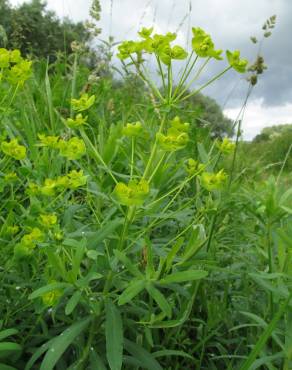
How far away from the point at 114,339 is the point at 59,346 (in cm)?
11

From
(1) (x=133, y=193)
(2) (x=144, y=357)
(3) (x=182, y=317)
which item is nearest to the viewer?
(1) (x=133, y=193)

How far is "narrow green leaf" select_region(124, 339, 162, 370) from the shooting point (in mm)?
1092

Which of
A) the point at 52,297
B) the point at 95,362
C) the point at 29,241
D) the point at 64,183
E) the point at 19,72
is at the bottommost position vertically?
the point at 95,362

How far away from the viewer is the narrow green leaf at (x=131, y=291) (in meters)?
0.98

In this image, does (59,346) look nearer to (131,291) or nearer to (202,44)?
(131,291)

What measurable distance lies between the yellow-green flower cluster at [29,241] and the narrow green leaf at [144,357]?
11.8 inches

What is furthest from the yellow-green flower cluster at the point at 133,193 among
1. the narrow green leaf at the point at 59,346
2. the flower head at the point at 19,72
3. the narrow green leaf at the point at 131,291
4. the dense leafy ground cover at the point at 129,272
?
the flower head at the point at 19,72

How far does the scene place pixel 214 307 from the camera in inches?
53.1

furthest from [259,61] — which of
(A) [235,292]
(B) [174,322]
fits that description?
(B) [174,322]

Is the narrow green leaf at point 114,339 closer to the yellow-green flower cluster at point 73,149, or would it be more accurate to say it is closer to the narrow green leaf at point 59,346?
the narrow green leaf at point 59,346

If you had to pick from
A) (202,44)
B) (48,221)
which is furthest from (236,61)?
(48,221)

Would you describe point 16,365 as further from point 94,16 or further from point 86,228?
point 94,16

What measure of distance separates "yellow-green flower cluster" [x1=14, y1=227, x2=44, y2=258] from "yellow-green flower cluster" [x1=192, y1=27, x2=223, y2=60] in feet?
1.80

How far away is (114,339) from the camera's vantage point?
1013 mm
